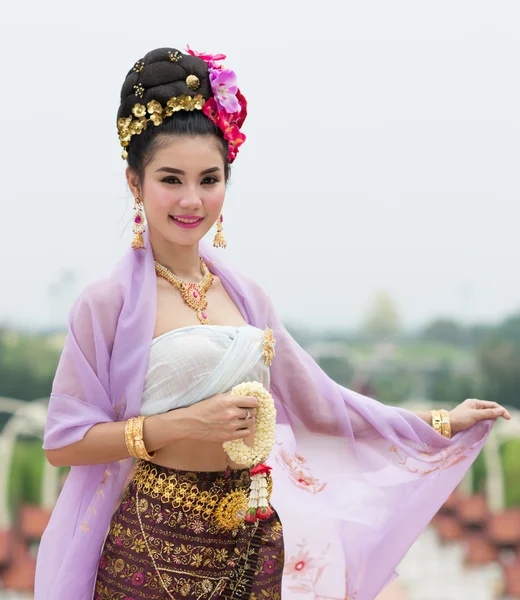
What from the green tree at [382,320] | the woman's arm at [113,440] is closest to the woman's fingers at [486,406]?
the woman's arm at [113,440]

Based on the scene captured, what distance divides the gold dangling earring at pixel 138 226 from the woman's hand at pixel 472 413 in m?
0.81

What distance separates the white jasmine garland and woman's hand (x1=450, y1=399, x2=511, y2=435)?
1.83 feet

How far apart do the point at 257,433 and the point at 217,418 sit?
0.10 meters

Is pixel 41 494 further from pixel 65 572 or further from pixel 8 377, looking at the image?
pixel 65 572

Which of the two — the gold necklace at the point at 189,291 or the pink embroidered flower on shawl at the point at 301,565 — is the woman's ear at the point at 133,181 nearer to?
the gold necklace at the point at 189,291

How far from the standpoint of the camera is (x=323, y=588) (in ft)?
6.61

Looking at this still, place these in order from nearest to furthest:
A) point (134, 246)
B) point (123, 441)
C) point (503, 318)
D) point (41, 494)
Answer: point (123, 441) → point (134, 246) → point (41, 494) → point (503, 318)

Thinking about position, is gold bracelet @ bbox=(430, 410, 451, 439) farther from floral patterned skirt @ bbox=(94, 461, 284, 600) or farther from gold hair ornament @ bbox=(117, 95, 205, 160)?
gold hair ornament @ bbox=(117, 95, 205, 160)

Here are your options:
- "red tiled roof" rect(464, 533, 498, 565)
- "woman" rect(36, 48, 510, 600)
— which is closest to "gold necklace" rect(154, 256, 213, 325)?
"woman" rect(36, 48, 510, 600)

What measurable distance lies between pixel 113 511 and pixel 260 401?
40 centimetres

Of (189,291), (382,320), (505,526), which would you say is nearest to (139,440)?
(189,291)

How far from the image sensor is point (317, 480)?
2.08 metres

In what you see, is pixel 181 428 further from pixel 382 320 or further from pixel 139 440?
pixel 382 320

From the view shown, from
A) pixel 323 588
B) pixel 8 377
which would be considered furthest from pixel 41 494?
pixel 323 588
